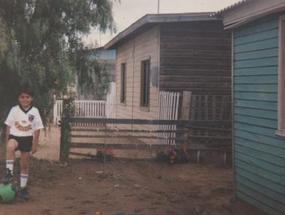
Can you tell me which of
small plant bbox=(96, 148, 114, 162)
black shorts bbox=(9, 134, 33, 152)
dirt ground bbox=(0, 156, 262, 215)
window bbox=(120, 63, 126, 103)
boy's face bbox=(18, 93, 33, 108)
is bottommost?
dirt ground bbox=(0, 156, 262, 215)

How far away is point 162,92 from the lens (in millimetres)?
15133

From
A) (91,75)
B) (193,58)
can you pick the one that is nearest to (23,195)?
(91,75)

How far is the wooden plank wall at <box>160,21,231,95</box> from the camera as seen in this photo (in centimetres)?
1518

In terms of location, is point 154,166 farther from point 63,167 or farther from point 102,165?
point 63,167

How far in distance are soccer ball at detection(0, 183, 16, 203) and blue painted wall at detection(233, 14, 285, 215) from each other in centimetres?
318

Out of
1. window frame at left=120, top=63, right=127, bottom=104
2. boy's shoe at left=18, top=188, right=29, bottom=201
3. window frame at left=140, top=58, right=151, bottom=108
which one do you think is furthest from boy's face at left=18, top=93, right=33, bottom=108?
window frame at left=120, top=63, right=127, bottom=104

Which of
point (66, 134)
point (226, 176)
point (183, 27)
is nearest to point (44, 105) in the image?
point (66, 134)

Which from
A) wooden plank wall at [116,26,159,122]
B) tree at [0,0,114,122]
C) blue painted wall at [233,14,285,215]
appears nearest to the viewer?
blue painted wall at [233,14,285,215]

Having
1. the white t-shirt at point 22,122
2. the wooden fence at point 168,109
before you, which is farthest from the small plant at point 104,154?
the white t-shirt at point 22,122

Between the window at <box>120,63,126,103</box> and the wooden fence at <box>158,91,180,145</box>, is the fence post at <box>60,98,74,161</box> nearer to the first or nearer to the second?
the wooden fence at <box>158,91,180,145</box>

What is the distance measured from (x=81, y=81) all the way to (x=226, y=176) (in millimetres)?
3448

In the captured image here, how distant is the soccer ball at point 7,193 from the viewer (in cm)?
832

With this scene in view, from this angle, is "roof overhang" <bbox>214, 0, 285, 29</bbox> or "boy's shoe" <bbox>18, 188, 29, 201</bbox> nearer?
"roof overhang" <bbox>214, 0, 285, 29</bbox>

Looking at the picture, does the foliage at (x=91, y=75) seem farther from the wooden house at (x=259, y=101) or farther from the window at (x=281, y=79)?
the window at (x=281, y=79)
